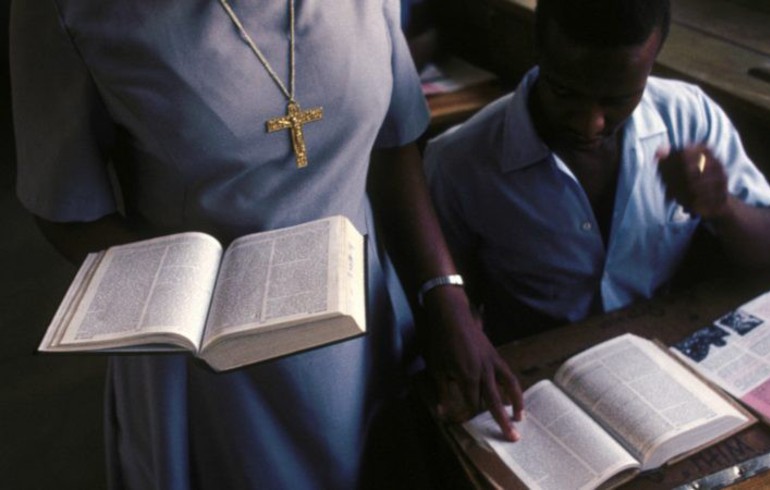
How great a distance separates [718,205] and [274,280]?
2.66 ft

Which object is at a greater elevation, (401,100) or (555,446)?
(401,100)

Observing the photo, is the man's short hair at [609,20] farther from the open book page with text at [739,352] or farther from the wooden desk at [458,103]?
the wooden desk at [458,103]

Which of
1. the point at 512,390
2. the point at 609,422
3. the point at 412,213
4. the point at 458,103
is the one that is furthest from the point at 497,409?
the point at 458,103

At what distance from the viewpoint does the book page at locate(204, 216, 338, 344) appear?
2.53ft

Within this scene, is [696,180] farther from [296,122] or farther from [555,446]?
[296,122]

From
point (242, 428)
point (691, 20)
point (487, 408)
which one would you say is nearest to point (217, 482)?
point (242, 428)

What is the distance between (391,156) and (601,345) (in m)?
0.46

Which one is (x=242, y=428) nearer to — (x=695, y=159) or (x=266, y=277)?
(x=266, y=277)

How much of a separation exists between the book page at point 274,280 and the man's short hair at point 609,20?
540mm

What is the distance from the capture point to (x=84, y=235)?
3.23ft

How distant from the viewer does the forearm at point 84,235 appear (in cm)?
98

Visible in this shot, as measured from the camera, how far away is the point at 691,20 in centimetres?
188

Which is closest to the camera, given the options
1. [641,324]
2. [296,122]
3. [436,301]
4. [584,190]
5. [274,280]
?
[274,280]

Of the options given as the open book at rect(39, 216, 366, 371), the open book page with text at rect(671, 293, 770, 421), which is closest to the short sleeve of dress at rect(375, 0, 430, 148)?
the open book at rect(39, 216, 366, 371)
